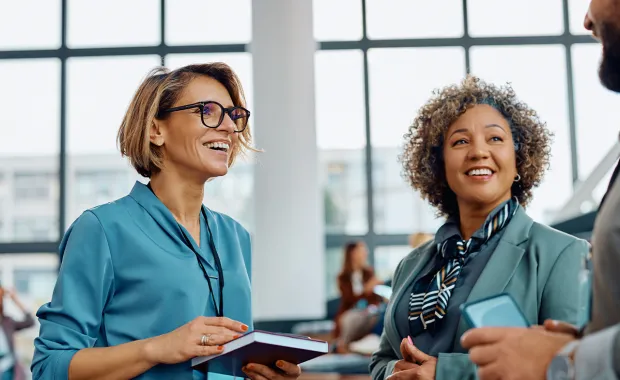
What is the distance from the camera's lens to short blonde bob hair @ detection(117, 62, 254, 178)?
76.5 inches

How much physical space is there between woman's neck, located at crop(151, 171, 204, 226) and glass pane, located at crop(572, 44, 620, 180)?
6.36 meters

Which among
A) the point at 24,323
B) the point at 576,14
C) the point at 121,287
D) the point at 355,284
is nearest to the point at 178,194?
the point at 121,287

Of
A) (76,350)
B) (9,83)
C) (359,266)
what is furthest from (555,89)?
(76,350)

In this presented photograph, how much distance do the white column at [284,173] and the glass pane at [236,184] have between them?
30 cm

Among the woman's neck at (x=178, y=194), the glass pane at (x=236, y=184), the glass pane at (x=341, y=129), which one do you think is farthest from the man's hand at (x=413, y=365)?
the glass pane at (x=341, y=129)

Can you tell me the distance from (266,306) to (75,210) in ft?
7.54

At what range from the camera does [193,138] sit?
1943mm

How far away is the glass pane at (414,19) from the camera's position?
308 inches

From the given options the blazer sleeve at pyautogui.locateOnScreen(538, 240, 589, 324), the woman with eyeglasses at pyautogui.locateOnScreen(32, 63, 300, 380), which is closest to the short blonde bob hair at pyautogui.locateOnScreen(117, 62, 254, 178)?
the woman with eyeglasses at pyautogui.locateOnScreen(32, 63, 300, 380)

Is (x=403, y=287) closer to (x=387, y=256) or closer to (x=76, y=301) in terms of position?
(x=76, y=301)

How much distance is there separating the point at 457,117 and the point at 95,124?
624cm

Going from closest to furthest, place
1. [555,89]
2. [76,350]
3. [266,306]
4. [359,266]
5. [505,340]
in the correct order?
[505,340]
[76,350]
[359,266]
[266,306]
[555,89]

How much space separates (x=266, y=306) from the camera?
7129mm

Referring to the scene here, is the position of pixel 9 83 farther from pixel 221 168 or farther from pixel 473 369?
pixel 473 369
